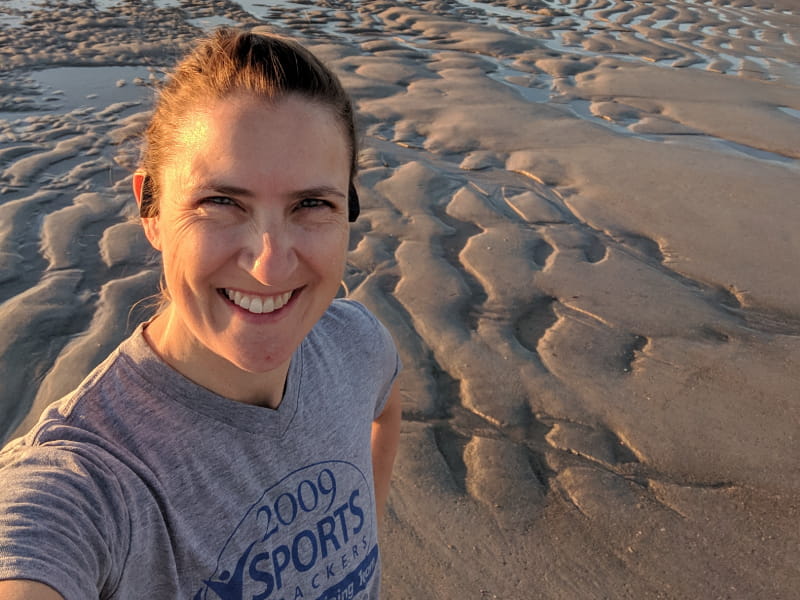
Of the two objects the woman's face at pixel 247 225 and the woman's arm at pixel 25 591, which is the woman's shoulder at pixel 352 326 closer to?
the woman's face at pixel 247 225

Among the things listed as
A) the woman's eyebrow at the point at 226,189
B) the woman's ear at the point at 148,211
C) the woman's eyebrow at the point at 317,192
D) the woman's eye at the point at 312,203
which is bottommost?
the woman's ear at the point at 148,211

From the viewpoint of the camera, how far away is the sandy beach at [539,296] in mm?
2502

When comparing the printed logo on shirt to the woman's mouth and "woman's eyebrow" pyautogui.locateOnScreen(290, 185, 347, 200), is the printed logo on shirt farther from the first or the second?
"woman's eyebrow" pyautogui.locateOnScreen(290, 185, 347, 200)

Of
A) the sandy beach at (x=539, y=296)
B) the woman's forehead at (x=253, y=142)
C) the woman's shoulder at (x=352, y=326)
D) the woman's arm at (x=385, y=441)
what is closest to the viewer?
the woman's forehead at (x=253, y=142)

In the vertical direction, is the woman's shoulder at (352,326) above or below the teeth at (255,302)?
below

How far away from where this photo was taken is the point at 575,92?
7488 millimetres

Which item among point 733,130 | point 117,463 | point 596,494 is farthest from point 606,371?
point 733,130

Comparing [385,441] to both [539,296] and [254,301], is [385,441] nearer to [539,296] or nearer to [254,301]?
[254,301]

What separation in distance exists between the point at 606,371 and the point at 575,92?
16.2 ft

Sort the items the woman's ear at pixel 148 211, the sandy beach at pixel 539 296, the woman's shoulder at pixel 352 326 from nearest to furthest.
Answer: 1. the woman's ear at pixel 148 211
2. the woman's shoulder at pixel 352 326
3. the sandy beach at pixel 539 296

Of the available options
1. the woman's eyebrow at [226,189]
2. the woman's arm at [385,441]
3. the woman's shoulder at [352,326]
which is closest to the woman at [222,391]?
the woman's eyebrow at [226,189]

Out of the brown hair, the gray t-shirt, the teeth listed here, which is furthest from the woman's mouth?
the brown hair

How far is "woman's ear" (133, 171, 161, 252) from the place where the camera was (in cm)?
136

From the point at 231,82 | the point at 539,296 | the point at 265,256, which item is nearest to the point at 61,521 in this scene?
the point at 265,256
